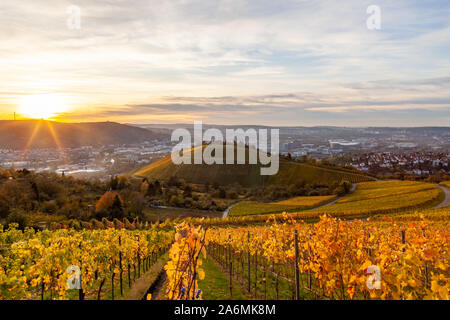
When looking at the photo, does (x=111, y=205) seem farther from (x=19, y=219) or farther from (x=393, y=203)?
(x=393, y=203)

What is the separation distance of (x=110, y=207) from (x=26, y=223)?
16.5 metres

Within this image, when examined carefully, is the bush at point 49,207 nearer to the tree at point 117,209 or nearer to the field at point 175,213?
the tree at point 117,209

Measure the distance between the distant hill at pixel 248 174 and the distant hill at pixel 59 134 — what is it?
5057 cm

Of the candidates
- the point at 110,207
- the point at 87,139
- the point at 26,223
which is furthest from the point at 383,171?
the point at 87,139

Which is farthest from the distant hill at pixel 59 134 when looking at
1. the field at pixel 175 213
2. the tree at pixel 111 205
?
the tree at pixel 111 205

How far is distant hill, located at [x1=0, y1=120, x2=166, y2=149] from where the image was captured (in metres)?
122

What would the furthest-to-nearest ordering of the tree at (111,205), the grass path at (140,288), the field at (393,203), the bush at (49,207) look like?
the tree at (111,205) → the bush at (49,207) → the field at (393,203) → the grass path at (140,288)

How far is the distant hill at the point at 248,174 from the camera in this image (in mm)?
95250

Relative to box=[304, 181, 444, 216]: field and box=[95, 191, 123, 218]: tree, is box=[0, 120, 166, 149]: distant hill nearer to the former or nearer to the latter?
box=[95, 191, 123, 218]: tree

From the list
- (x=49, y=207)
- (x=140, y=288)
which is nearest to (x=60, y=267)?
(x=140, y=288)

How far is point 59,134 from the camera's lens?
5851 inches
